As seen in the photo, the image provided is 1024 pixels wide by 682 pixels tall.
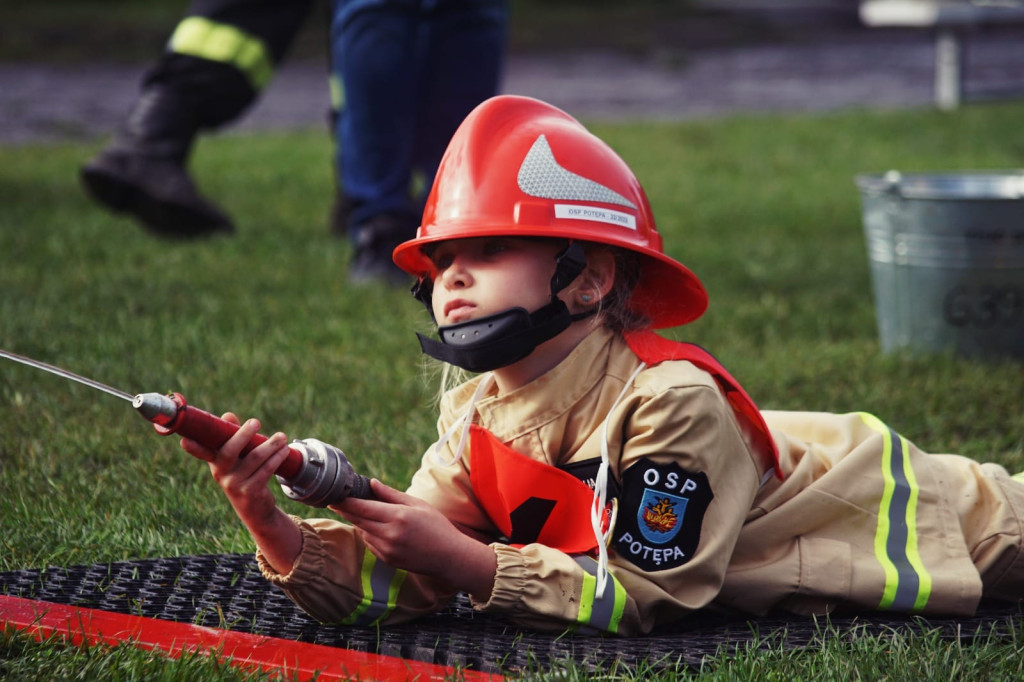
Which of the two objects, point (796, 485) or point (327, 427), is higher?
point (796, 485)

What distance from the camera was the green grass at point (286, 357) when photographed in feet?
9.32

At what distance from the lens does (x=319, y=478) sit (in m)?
2.16

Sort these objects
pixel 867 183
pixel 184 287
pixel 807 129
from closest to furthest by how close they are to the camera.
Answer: pixel 867 183 → pixel 184 287 → pixel 807 129

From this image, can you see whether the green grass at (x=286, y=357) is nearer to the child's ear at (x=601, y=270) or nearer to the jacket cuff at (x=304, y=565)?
the jacket cuff at (x=304, y=565)

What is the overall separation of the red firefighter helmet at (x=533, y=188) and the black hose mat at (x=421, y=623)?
2.20 feet

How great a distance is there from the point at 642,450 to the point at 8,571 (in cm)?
131

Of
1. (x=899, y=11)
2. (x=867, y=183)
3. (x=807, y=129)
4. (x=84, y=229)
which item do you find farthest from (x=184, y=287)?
(x=899, y=11)

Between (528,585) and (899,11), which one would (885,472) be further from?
(899,11)

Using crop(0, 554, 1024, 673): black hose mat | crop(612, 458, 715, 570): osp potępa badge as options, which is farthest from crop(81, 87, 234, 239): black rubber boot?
crop(612, 458, 715, 570): osp potępa badge

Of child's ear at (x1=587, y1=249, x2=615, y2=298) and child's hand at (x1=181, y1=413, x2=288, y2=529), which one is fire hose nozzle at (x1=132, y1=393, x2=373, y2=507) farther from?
child's ear at (x1=587, y1=249, x2=615, y2=298)

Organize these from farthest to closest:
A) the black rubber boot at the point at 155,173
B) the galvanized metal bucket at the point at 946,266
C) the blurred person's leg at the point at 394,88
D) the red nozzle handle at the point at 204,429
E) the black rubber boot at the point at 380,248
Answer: the black rubber boot at the point at 155,173
the black rubber boot at the point at 380,248
the blurred person's leg at the point at 394,88
the galvanized metal bucket at the point at 946,266
the red nozzle handle at the point at 204,429

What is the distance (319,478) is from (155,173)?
14.1ft

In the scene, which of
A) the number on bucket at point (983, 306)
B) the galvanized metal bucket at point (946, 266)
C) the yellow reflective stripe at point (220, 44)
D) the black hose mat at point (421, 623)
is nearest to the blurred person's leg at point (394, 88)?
the yellow reflective stripe at point (220, 44)

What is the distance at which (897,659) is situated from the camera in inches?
89.8
